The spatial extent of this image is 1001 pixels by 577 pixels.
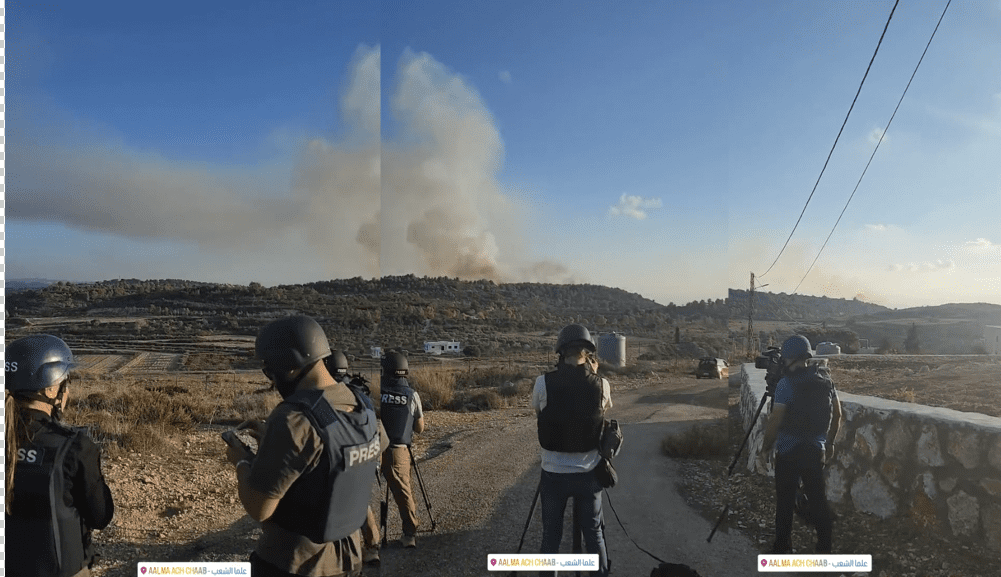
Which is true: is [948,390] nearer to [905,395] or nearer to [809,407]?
[905,395]

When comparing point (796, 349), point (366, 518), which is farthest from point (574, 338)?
point (796, 349)

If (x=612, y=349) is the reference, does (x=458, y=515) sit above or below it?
above

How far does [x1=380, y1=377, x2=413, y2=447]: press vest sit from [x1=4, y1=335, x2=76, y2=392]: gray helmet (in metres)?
2.66

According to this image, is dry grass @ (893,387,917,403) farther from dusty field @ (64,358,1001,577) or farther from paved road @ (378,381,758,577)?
paved road @ (378,381,758,577)

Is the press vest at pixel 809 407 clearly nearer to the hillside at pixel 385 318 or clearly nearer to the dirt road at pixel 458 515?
the dirt road at pixel 458 515

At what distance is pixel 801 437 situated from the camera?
14.1 ft

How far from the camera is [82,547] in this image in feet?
8.27

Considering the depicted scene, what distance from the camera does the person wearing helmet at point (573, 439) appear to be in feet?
12.1

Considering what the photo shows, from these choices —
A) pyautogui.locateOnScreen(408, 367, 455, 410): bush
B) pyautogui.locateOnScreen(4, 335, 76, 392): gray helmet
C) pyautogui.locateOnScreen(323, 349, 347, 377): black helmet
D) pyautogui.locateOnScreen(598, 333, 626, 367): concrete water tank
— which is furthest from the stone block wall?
pyautogui.locateOnScreen(598, 333, 626, 367): concrete water tank

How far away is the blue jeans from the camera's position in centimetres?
370

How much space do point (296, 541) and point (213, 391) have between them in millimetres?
16764

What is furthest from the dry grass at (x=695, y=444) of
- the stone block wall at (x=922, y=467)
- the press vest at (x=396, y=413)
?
the press vest at (x=396, y=413)

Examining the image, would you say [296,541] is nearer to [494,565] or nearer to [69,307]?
[494,565]

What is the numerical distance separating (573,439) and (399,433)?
1.96 metres
